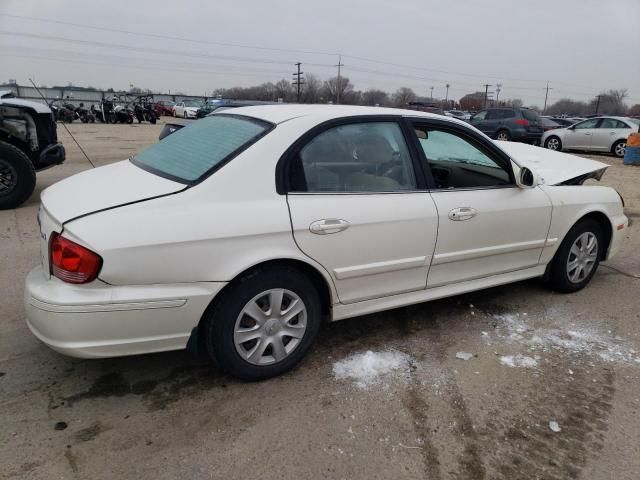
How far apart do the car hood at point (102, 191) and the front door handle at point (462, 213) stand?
1713mm

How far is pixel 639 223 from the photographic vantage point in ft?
23.1

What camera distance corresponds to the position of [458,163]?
384cm

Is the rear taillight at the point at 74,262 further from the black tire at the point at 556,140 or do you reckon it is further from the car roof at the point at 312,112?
the black tire at the point at 556,140

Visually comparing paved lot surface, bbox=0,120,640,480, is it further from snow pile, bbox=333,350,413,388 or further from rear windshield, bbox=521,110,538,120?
rear windshield, bbox=521,110,538,120

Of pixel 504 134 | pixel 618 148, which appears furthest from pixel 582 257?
pixel 504 134

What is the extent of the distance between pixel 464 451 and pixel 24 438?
2.05 m

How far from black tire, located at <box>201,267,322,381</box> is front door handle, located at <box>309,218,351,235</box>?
26 centimetres

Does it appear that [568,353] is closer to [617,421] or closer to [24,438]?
[617,421]

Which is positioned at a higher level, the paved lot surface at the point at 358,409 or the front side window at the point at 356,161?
the front side window at the point at 356,161

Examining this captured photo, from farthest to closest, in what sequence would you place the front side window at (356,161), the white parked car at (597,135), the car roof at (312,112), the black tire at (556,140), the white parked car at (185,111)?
the white parked car at (185,111), the black tire at (556,140), the white parked car at (597,135), the car roof at (312,112), the front side window at (356,161)

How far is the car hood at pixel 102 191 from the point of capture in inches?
98.2

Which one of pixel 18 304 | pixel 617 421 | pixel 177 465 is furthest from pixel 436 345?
pixel 18 304

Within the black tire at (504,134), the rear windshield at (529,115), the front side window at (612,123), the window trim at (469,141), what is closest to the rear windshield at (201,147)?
the window trim at (469,141)

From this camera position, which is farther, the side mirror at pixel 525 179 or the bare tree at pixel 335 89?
the bare tree at pixel 335 89
